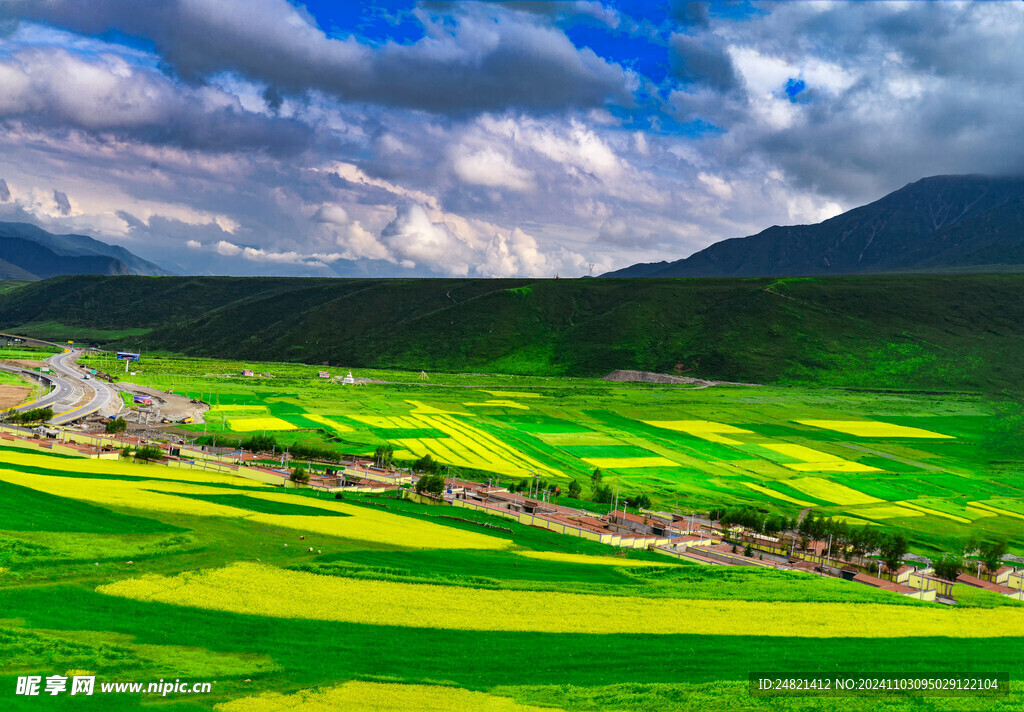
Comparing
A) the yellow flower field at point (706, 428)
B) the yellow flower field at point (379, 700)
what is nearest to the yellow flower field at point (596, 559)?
the yellow flower field at point (379, 700)

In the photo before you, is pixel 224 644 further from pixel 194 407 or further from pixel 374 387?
pixel 374 387

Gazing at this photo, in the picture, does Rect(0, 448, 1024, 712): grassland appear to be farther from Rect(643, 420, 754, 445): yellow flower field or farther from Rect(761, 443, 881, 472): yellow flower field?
Rect(643, 420, 754, 445): yellow flower field

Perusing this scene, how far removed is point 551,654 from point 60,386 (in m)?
145

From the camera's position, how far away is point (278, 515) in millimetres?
56062

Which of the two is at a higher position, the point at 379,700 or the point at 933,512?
the point at 933,512

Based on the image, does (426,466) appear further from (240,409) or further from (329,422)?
(240,409)

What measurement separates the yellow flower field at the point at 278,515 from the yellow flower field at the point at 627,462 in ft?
145

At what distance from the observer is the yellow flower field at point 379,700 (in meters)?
25.1

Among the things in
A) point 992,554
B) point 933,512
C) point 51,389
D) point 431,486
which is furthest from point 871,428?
point 51,389

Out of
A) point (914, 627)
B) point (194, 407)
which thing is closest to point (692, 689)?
point (914, 627)

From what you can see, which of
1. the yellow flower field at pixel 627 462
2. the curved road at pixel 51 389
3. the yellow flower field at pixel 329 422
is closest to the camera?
the yellow flower field at pixel 627 462

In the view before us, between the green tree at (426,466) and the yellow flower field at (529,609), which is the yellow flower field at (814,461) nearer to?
the green tree at (426,466)

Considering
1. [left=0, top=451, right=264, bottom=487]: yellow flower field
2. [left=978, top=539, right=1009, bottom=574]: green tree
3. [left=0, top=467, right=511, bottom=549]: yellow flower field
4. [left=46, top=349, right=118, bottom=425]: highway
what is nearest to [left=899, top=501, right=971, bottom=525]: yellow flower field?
[left=978, top=539, right=1009, bottom=574]: green tree

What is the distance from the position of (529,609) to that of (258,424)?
8343cm
